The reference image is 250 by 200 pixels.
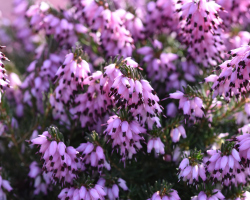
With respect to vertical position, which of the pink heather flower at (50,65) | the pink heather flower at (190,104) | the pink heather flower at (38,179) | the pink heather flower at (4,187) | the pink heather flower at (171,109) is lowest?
the pink heather flower at (38,179)

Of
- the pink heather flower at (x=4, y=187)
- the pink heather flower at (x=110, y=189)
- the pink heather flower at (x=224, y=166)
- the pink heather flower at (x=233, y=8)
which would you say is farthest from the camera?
the pink heather flower at (x=233, y=8)

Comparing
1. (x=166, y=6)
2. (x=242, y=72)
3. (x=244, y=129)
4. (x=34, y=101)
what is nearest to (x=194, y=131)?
(x=244, y=129)

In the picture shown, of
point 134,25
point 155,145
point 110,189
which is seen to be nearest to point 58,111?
point 110,189

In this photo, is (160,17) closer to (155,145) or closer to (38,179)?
(155,145)

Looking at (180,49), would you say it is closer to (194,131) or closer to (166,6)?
(166,6)

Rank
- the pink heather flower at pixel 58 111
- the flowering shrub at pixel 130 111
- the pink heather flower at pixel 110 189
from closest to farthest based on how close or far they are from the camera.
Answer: the flowering shrub at pixel 130 111
the pink heather flower at pixel 110 189
the pink heather flower at pixel 58 111

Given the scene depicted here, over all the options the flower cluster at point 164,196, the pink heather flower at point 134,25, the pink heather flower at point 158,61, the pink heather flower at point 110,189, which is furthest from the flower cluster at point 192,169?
the pink heather flower at point 134,25

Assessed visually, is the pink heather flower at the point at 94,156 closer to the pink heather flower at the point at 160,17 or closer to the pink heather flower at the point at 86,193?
the pink heather flower at the point at 86,193

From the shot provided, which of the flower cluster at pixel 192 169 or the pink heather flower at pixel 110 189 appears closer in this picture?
the flower cluster at pixel 192 169
